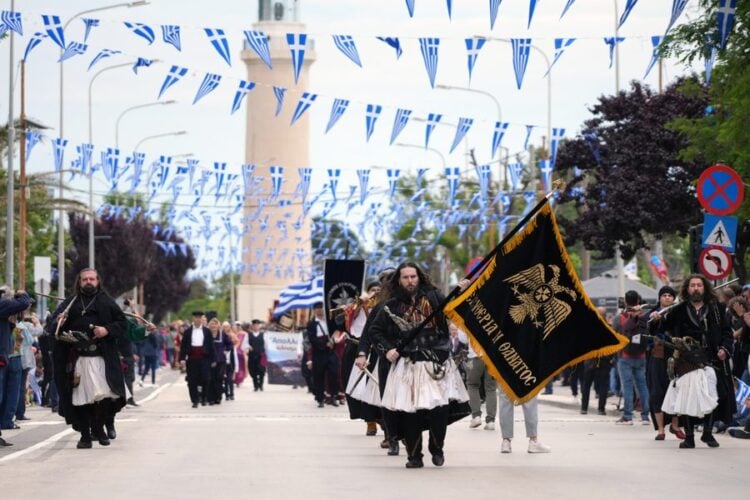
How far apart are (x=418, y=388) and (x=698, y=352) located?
392cm

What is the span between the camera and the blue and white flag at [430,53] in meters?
23.3

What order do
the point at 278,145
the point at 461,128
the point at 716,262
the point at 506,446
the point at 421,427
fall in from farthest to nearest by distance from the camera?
1. the point at 278,145
2. the point at 461,128
3. the point at 716,262
4. the point at 506,446
5. the point at 421,427

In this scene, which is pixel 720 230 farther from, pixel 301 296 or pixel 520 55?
pixel 301 296

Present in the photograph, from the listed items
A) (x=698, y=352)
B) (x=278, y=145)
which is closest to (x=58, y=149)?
(x=698, y=352)

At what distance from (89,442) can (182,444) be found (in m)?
1.08

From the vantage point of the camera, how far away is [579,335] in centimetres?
1586

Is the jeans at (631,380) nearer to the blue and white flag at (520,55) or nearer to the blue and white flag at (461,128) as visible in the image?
the blue and white flag at (520,55)

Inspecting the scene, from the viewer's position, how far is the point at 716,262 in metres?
21.6

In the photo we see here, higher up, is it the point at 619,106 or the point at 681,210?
the point at 619,106

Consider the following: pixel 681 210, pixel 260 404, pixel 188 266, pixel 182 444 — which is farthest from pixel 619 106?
pixel 188 266

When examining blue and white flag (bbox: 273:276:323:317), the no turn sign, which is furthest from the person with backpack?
blue and white flag (bbox: 273:276:323:317)

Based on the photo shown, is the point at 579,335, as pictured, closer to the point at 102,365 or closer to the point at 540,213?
the point at 540,213

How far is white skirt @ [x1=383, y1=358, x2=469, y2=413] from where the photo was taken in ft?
49.5

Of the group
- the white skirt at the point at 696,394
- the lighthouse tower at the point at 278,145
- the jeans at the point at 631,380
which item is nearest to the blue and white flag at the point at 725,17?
the white skirt at the point at 696,394
